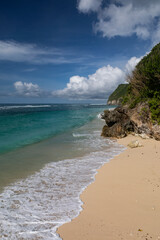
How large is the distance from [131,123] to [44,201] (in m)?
12.3

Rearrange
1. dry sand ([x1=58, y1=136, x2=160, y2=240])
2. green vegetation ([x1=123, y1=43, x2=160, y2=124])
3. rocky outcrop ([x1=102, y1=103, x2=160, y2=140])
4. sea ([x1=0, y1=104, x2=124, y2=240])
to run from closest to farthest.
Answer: dry sand ([x1=58, y1=136, x2=160, y2=240]) < sea ([x1=0, y1=104, x2=124, y2=240]) < green vegetation ([x1=123, y1=43, x2=160, y2=124]) < rocky outcrop ([x1=102, y1=103, x2=160, y2=140])

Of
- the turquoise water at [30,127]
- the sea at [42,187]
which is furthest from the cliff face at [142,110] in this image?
the turquoise water at [30,127]

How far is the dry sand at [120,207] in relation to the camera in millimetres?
3510

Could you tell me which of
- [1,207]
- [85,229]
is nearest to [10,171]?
[1,207]

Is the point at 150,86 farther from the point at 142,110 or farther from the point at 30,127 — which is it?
the point at 30,127

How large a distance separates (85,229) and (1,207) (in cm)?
268

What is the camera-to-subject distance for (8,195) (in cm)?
544

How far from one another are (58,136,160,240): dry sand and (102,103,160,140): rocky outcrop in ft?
19.7

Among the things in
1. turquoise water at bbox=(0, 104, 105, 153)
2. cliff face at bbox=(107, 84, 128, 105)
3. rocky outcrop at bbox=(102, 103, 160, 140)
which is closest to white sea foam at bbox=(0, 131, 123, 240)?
turquoise water at bbox=(0, 104, 105, 153)

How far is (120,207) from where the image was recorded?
4.39m

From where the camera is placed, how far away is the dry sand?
3510 millimetres

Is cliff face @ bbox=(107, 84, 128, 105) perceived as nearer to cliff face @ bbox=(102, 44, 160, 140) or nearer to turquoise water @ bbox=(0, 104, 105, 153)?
turquoise water @ bbox=(0, 104, 105, 153)

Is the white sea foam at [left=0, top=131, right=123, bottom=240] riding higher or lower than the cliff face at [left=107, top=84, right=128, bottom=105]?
lower

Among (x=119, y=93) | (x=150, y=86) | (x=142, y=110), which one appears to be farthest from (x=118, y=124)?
(x=119, y=93)
